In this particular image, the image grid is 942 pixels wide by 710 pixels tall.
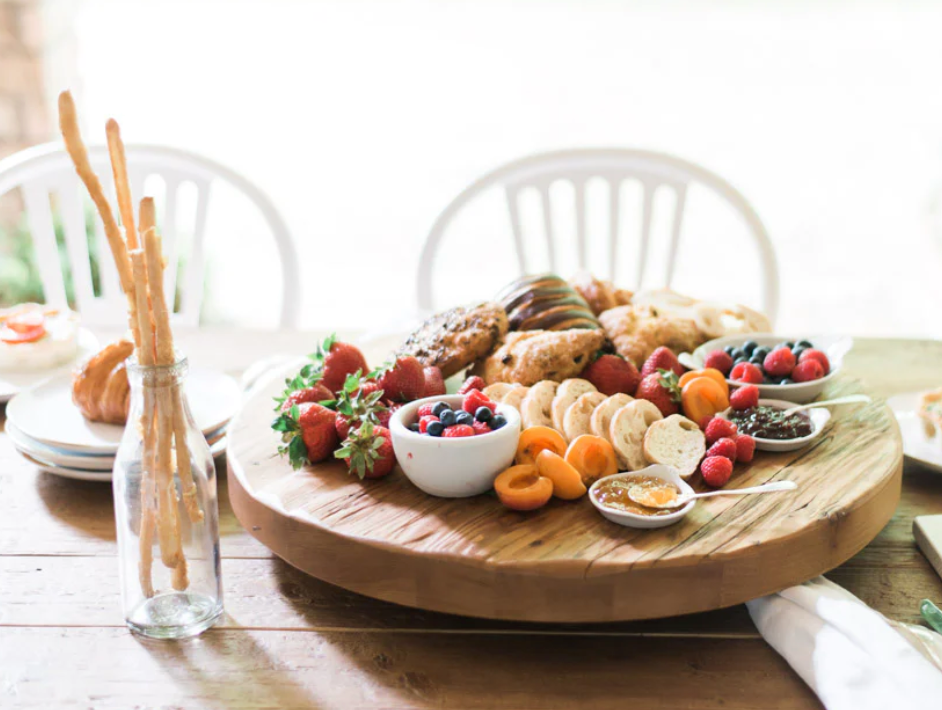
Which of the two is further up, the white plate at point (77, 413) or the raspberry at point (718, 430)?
the raspberry at point (718, 430)

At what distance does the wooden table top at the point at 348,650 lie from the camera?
118 cm

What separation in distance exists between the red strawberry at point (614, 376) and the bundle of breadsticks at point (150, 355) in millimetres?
893

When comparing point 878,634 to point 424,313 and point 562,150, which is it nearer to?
point 424,313

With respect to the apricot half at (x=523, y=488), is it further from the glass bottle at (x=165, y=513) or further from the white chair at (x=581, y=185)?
the white chair at (x=581, y=185)

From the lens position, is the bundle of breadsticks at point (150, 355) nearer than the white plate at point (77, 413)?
Yes

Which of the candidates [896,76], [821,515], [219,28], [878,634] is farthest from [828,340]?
[219,28]

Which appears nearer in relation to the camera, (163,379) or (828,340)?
(163,379)

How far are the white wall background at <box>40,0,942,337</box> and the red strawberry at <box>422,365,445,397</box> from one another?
3764 millimetres

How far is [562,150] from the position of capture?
2.91 metres

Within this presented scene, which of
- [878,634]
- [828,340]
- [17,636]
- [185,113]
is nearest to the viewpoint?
[878,634]

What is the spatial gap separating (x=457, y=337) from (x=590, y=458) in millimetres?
593

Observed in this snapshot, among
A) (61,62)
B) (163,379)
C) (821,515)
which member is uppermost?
(61,62)

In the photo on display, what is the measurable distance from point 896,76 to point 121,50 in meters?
4.86

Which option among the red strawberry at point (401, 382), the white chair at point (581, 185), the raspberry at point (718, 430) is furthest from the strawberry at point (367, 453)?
the white chair at point (581, 185)
